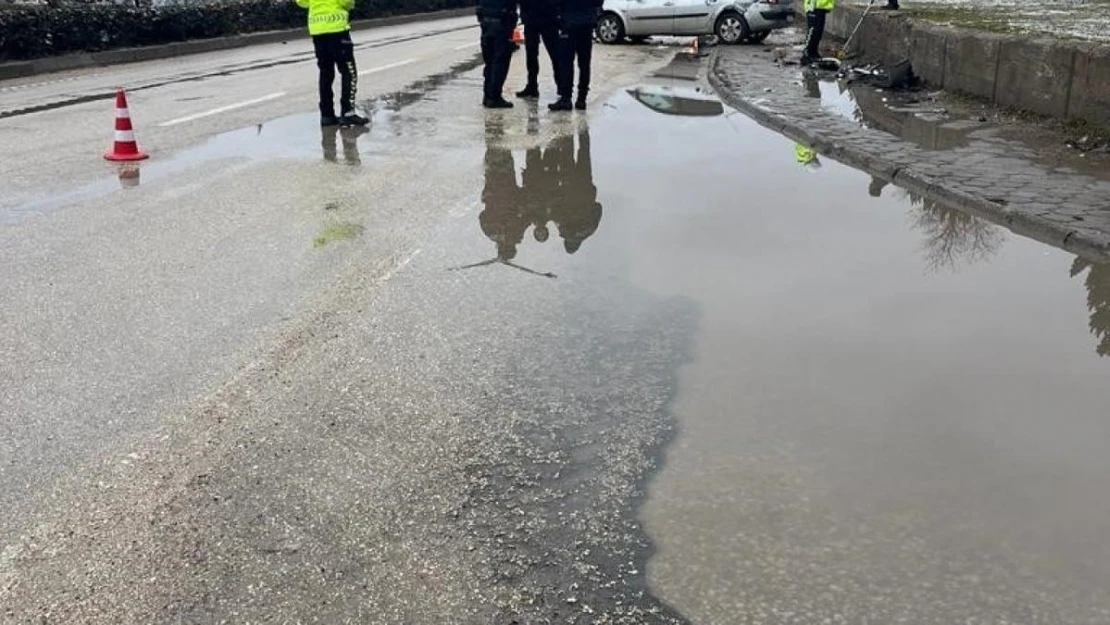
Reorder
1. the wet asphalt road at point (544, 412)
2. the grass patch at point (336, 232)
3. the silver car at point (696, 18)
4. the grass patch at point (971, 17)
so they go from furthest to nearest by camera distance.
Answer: the silver car at point (696, 18) < the grass patch at point (971, 17) < the grass patch at point (336, 232) < the wet asphalt road at point (544, 412)

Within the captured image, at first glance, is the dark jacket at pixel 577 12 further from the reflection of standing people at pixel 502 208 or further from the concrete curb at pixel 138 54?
the concrete curb at pixel 138 54

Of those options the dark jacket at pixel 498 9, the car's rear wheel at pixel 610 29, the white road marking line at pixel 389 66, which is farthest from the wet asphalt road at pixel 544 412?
the car's rear wheel at pixel 610 29

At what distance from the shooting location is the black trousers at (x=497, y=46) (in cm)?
1234

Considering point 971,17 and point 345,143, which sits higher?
point 971,17

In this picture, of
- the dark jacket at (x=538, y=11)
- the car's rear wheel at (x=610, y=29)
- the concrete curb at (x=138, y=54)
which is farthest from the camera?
the car's rear wheel at (x=610, y=29)

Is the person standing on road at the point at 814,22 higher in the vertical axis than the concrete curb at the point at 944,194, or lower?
higher

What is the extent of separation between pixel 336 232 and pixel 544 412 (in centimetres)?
314

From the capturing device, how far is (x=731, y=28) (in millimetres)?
22016

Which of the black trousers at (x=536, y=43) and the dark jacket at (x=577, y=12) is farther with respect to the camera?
the black trousers at (x=536, y=43)

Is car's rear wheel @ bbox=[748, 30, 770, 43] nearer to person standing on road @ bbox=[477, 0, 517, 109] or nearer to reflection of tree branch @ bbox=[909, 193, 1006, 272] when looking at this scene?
person standing on road @ bbox=[477, 0, 517, 109]

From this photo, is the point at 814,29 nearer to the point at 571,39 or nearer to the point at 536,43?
the point at 536,43

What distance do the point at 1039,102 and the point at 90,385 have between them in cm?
970

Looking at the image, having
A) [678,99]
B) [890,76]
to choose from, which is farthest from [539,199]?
[890,76]

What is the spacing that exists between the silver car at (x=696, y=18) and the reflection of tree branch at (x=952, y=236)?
50.1 ft
